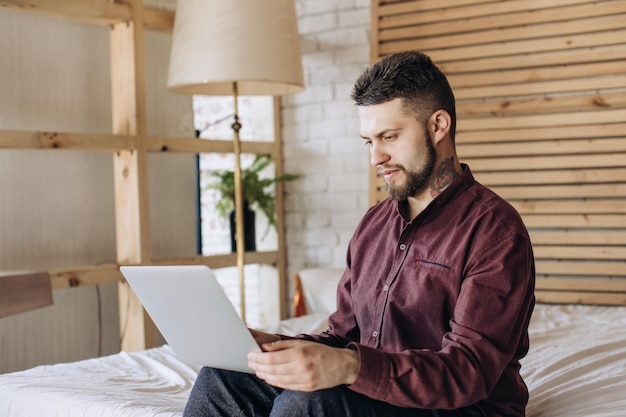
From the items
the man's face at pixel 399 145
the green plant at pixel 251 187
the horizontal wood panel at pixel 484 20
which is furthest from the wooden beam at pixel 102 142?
the man's face at pixel 399 145

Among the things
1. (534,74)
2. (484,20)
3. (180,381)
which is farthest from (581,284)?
(180,381)

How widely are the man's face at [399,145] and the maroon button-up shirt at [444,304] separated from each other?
7 cm

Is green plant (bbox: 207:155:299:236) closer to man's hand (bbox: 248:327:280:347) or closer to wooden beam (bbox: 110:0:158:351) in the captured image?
wooden beam (bbox: 110:0:158:351)

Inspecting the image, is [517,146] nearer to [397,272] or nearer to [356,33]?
[356,33]

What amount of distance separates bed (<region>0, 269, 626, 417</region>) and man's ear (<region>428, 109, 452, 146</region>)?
26.0 inches

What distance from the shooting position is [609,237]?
3.30m

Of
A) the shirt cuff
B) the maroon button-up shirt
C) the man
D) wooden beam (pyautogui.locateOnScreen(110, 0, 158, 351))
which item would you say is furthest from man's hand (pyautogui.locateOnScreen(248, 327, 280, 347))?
wooden beam (pyautogui.locateOnScreen(110, 0, 158, 351))

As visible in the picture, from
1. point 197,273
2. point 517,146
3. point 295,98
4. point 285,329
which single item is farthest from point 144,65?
point 197,273

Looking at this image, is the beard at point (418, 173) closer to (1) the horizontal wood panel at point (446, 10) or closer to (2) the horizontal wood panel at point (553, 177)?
(2) the horizontal wood panel at point (553, 177)

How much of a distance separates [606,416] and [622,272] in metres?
1.69

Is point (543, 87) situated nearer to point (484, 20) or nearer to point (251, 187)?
point (484, 20)

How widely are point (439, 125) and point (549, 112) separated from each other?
1876 mm

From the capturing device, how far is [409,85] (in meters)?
1.71

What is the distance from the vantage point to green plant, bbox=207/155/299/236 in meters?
3.86
